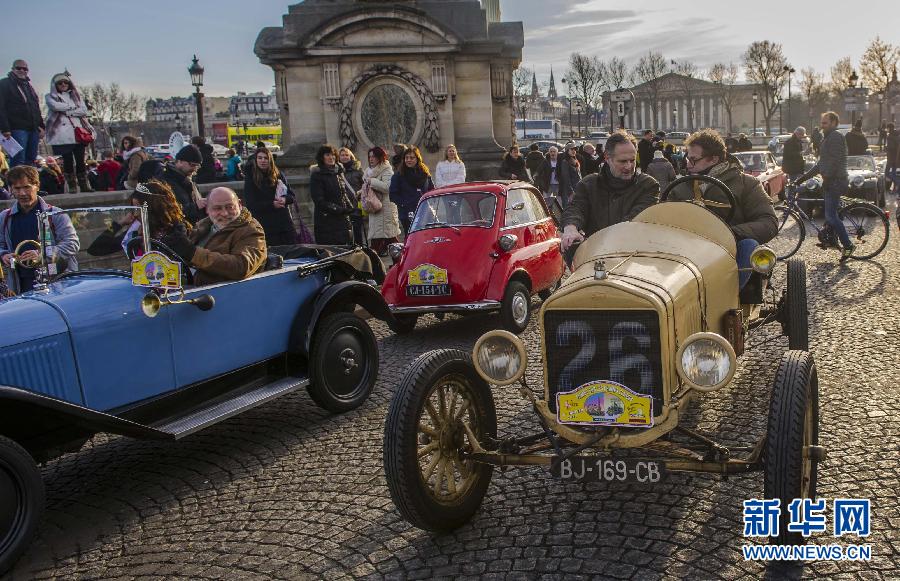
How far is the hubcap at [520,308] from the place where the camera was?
8.70 metres

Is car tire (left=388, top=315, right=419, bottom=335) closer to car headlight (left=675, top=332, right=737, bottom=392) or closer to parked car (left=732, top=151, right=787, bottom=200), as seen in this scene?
car headlight (left=675, top=332, right=737, bottom=392)

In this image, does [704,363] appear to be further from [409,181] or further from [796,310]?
[409,181]

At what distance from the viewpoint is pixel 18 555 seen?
403cm

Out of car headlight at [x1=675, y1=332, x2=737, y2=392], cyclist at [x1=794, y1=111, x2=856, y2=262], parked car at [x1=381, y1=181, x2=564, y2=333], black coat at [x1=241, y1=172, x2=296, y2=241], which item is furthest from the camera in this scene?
cyclist at [x1=794, y1=111, x2=856, y2=262]

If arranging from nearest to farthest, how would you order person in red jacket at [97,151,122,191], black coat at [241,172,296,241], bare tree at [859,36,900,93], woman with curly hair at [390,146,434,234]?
black coat at [241,172,296,241] < woman with curly hair at [390,146,434,234] < person in red jacket at [97,151,122,191] < bare tree at [859,36,900,93]

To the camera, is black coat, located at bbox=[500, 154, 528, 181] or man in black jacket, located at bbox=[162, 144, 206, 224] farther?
black coat, located at bbox=[500, 154, 528, 181]

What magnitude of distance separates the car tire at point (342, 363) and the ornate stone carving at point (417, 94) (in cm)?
1359

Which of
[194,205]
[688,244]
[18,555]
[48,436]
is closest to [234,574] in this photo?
[18,555]

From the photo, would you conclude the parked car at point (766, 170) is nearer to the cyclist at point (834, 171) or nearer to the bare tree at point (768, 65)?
the cyclist at point (834, 171)

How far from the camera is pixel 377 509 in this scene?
4.48 m

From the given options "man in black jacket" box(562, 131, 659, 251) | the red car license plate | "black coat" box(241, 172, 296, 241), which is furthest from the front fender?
"black coat" box(241, 172, 296, 241)

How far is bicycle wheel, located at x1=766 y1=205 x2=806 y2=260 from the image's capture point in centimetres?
1198

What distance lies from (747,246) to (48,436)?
4403 millimetres

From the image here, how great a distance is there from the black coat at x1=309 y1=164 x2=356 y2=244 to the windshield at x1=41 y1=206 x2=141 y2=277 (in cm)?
509
